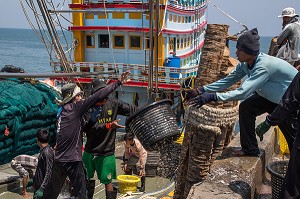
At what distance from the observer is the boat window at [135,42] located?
19.1 meters

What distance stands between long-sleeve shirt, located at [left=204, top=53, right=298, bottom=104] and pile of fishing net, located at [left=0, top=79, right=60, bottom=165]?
19.1ft

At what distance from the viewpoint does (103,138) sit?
523 centimetres

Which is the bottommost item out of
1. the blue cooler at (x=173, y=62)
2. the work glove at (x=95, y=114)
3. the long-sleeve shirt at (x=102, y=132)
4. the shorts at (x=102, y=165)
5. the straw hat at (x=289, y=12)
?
the blue cooler at (x=173, y=62)

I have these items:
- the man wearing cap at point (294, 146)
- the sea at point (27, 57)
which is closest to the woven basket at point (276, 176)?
the man wearing cap at point (294, 146)

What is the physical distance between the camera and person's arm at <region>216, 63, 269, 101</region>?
3527 millimetres

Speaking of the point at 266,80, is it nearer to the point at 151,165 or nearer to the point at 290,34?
the point at 290,34

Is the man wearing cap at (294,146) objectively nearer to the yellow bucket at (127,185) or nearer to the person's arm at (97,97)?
the person's arm at (97,97)

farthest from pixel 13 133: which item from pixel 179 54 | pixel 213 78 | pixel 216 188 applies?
pixel 179 54

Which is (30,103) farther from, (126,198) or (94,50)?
(94,50)

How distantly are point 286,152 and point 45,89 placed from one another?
6296 mm

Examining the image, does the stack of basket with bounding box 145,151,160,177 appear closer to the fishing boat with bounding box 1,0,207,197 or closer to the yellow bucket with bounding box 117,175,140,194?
the yellow bucket with bounding box 117,175,140,194

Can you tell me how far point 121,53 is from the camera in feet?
64.0

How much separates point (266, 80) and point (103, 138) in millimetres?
2475

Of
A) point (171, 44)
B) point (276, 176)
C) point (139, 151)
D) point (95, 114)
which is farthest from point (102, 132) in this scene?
point (171, 44)
